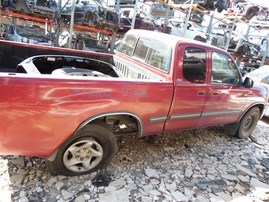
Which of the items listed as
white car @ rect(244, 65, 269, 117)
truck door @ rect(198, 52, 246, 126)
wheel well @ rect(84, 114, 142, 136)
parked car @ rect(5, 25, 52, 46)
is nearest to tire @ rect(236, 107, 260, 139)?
truck door @ rect(198, 52, 246, 126)

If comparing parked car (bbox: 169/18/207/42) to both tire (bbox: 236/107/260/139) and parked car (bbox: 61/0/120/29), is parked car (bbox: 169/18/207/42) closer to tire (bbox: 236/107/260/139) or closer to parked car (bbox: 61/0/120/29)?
parked car (bbox: 61/0/120/29)

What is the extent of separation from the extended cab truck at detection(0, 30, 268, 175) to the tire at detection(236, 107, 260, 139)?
0.20 metres

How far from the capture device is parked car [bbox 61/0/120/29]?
8.52 meters

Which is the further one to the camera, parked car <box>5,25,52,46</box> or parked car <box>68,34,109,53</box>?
parked car <box>68,34,109,53</box>

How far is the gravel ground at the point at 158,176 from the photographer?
8.68 feet

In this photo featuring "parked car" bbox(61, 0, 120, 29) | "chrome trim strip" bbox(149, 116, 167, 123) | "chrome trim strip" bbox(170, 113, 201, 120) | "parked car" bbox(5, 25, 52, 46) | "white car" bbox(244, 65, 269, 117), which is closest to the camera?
"chrome trim strip" bbox(149, 116, 167, 123)

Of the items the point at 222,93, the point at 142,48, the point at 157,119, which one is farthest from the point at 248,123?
the point at 142,48

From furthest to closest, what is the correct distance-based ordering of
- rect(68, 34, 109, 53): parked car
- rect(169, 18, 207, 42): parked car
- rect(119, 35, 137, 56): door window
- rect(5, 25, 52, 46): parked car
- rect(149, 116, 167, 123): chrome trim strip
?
rect(169, 18, 207, 42): parked car, rect(68, 34, 109, 53): parked car, rect(5, 25, 52, 46): parked car, rect(119, 35, 137, 56): door window, rect(149, 116, 167, 123): chrome trim strip

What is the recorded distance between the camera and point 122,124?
3172 mm

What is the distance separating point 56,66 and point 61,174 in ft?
5.65

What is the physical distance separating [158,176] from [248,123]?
2.78 meters

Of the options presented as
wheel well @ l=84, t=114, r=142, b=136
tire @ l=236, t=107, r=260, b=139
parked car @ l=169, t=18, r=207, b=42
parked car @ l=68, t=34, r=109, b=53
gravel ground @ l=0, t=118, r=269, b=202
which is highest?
parked car @ l=169, t=18, r=207, b=42

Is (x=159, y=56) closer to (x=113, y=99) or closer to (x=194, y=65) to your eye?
(x=194, y=65)

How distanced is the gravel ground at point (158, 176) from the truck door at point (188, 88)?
23.5 inches
